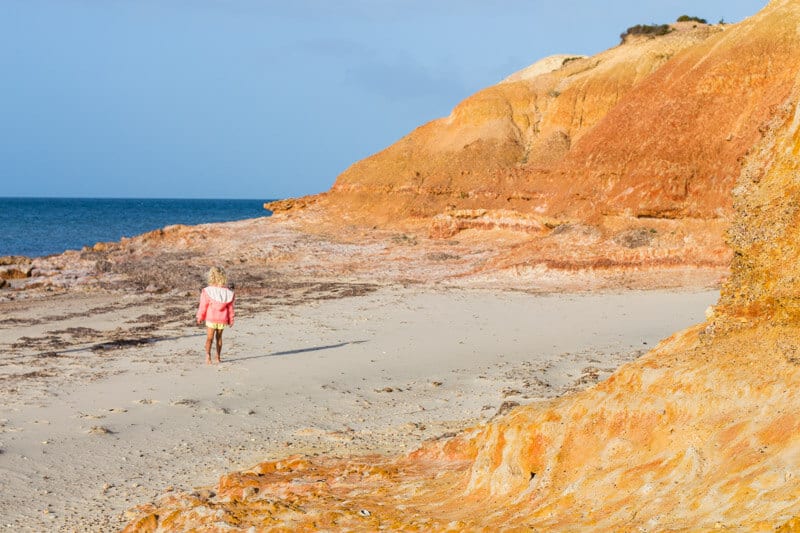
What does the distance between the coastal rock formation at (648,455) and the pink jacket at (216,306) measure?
5.90 meters

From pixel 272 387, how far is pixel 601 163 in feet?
62.2

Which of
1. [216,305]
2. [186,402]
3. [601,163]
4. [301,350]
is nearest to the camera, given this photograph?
[186,402]

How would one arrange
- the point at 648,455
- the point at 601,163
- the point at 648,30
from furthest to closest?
the point at 648,30, the point at 601,163, the point at 648,455

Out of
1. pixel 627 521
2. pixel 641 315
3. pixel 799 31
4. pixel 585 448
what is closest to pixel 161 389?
pixel 585 448

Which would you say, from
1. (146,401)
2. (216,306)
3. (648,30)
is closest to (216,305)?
(216,306)

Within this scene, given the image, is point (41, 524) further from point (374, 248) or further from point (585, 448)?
point (374, 248)

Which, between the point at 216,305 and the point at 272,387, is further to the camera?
the point at 216,305

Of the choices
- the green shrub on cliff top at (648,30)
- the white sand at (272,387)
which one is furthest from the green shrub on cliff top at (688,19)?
the white sand at (272,387)

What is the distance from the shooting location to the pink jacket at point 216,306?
1184cm

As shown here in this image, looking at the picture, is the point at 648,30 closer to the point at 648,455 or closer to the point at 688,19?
the point at 688,19

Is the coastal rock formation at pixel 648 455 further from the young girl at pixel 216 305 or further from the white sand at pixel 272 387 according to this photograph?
the young girl at pixel 216 305

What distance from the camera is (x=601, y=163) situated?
26.7 meters

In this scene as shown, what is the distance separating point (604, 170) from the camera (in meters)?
26.2

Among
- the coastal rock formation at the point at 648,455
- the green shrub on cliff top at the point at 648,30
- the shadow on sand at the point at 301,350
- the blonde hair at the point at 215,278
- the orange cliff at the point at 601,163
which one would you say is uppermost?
the green shrub on cliff top at the point at 648,30
